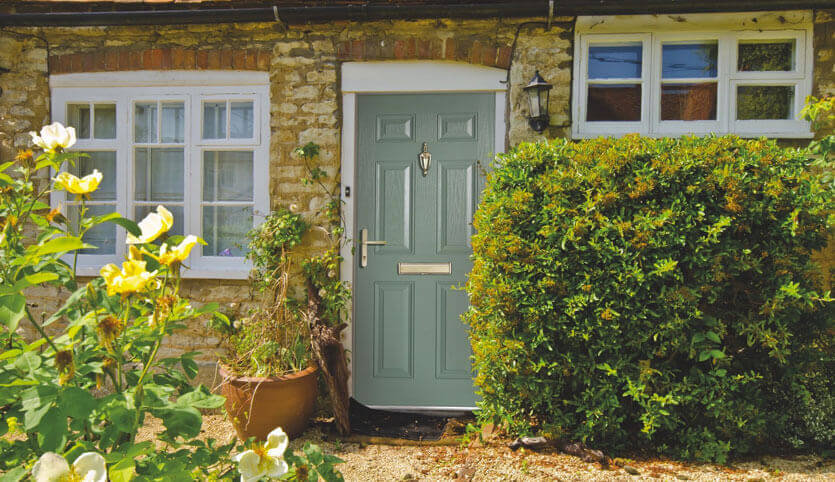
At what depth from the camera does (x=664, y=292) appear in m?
2.95

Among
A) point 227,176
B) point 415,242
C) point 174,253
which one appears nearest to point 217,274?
point 227,176

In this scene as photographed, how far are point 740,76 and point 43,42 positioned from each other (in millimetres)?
5767

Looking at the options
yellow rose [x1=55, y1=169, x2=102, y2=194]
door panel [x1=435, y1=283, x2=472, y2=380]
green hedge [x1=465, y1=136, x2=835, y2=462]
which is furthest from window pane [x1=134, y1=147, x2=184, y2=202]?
yellow rose [x1=55, y1=169, x2=102, y2=194]

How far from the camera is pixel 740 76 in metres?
3.98

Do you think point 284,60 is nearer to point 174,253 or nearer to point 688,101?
point 688,101

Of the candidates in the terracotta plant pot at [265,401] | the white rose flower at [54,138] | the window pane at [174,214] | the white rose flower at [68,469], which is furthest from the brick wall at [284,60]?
the white rose flower at [68,469]

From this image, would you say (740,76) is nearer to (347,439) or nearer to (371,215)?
(371,215)

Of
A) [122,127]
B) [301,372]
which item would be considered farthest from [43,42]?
[301,372]

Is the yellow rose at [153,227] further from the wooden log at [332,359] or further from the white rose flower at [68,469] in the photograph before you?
the wooden log at [332,359]

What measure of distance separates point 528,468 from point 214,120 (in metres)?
3.66

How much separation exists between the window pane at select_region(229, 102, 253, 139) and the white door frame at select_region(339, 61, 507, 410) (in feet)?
2.76

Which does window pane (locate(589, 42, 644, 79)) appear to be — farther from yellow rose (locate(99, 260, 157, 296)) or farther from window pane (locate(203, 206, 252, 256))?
yellow rose (locate(99, 260, 157, 296))

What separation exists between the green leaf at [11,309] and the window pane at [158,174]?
136 inches

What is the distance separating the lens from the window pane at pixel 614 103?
410cm
